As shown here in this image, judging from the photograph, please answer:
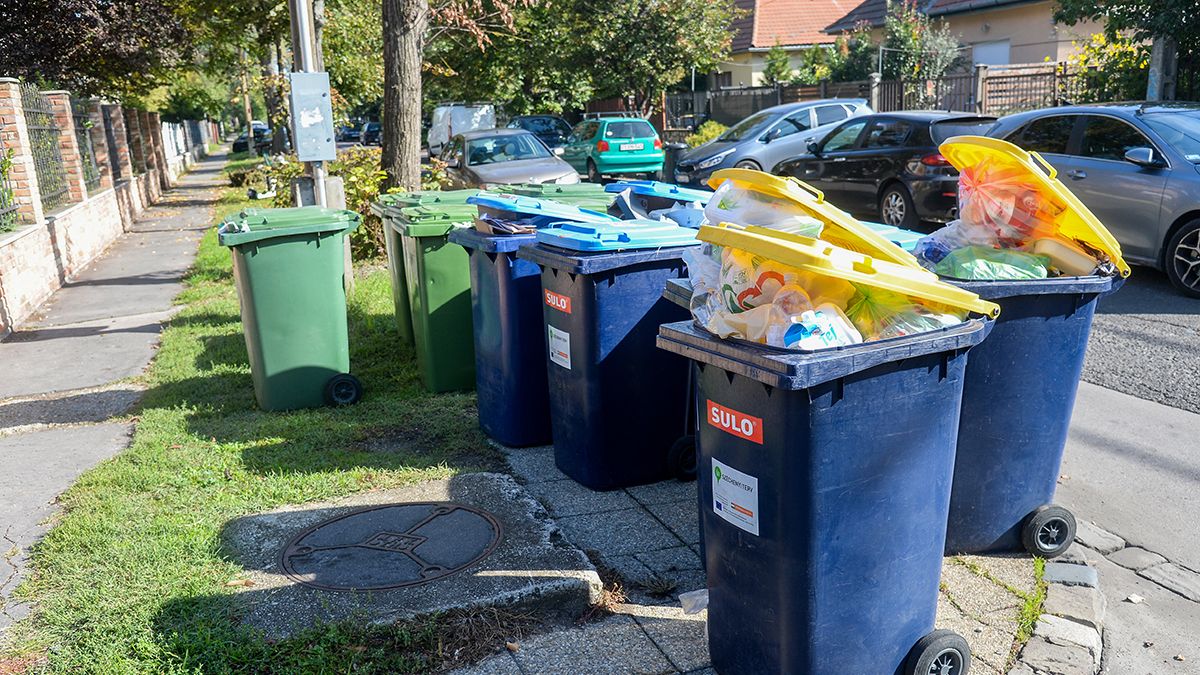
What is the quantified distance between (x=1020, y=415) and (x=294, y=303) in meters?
4.34

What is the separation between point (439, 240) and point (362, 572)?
2847mm

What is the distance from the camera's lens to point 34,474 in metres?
5.46

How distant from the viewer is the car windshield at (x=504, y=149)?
1645 centimetres

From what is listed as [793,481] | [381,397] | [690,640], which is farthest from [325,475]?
[793,481]

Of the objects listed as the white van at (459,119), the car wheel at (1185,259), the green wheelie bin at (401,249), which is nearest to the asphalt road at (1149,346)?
the car wheel at (1185,259)

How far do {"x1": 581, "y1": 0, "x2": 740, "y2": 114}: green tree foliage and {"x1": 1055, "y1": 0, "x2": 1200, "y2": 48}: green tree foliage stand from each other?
14.0 meters

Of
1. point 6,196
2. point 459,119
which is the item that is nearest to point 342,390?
point 6,196

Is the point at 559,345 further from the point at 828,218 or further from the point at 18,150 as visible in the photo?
the point at 18,150

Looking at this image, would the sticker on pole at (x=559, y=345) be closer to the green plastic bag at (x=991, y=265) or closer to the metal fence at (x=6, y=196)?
the green plastic bag at (x=991, y=265)

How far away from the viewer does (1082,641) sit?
11.6 feet

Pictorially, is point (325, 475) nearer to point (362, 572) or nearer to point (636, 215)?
point (362, 572)

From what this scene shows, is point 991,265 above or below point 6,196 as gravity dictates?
above

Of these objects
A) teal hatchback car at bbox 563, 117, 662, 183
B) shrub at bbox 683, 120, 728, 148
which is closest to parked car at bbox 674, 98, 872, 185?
teal hatchback car at bbox 563, 117, 662, 183

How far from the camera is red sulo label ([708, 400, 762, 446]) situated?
291cm
